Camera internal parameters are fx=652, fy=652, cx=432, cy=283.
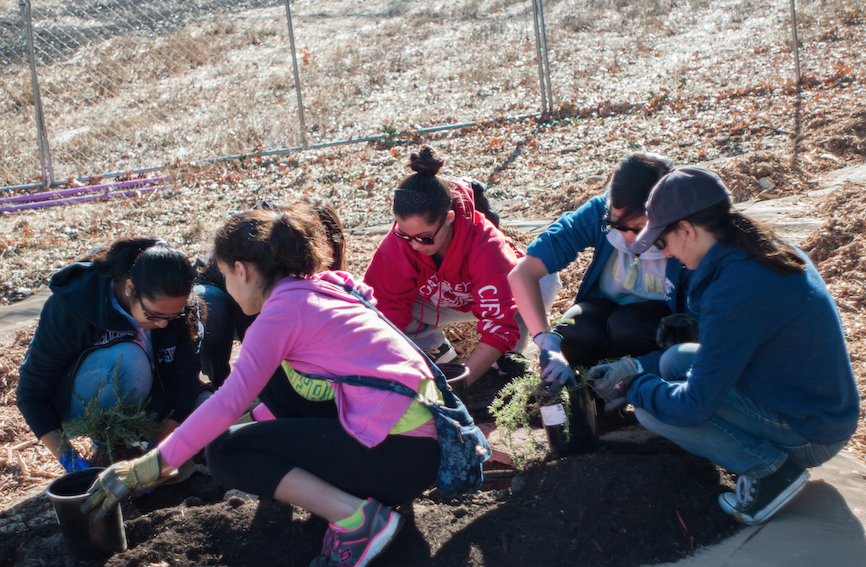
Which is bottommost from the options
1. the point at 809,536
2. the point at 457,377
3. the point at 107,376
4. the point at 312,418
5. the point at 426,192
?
the point at 809,536

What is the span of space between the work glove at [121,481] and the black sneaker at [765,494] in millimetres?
1850

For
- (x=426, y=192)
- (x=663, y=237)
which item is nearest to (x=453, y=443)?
(x=663, y=237)

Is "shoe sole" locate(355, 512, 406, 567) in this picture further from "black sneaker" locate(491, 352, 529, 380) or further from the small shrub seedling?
"black sneaker" locate(491, 352, 529, 380)

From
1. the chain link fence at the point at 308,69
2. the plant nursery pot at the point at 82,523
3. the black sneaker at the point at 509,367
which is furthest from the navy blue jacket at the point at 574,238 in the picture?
the chain link fence at the point at 308,69

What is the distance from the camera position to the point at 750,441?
2.14 m

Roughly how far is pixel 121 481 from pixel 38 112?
722 cm

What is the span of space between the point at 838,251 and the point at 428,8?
14.0 meters

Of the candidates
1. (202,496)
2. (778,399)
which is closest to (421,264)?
(202,496)

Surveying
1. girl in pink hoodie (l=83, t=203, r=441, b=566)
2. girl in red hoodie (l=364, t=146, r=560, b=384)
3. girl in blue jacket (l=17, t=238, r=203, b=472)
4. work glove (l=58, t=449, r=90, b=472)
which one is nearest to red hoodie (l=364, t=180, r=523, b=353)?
girl in red hoodie (l=364, t=146, r=560, b=384)

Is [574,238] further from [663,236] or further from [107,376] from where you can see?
[107,376]

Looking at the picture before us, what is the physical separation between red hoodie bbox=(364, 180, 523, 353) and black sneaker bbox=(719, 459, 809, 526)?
126 cm

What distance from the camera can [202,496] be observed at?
279 centimetres

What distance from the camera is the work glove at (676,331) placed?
255cm

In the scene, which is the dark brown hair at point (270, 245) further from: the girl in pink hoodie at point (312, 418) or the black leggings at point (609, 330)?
the black leggings at point (609, 330)
